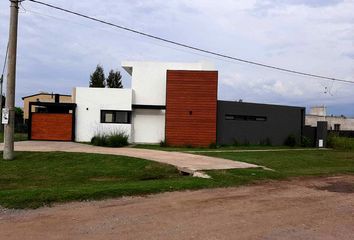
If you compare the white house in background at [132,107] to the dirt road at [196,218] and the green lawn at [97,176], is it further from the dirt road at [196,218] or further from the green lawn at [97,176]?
the dirt road at [196,218]

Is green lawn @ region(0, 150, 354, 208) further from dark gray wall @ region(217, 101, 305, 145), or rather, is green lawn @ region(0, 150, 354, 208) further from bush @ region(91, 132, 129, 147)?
dark gray wall @ region(217, 101, 305, 145)

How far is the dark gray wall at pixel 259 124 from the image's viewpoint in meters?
35.7

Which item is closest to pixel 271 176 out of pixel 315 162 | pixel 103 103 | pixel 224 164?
pixel 224 164

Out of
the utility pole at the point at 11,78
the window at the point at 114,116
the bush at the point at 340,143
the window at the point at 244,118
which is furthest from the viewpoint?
the bush at the point at 340,143

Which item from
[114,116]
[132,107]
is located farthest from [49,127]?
[132,107]

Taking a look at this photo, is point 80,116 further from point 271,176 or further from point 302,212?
point 302,212

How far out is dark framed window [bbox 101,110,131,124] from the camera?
3538 centimetres

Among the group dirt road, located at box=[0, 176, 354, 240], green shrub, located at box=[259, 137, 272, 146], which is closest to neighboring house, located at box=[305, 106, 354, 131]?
green shrub, located at box=[259, 137, 272, 146]

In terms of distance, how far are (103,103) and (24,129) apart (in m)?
25.6

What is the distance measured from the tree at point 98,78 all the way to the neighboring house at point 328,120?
25505mm

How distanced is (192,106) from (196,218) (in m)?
25.1

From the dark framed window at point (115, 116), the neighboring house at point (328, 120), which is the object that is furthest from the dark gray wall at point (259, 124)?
the neighboring house at point (328, 120)

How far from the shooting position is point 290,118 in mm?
39344

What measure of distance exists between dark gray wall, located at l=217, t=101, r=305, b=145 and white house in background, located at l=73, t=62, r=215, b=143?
470 cm
